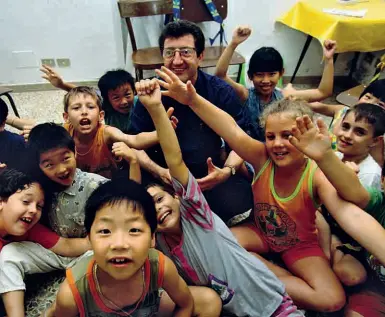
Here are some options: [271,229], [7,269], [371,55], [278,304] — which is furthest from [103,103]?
[371,55]

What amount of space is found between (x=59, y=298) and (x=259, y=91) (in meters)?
1.49

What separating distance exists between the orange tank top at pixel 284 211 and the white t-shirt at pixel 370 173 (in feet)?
0.91

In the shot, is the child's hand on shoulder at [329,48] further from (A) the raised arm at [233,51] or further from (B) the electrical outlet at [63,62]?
(B) the electrical outlet at [63,62]

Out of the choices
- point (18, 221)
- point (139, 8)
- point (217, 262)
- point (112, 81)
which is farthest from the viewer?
point (139, 8)

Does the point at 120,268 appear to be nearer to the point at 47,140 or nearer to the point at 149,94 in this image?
the point at 149,94

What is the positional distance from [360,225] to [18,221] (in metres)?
1.17

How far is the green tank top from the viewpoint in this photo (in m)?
1.10

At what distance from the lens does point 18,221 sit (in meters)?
1.37

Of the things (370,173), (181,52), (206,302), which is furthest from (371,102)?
(206,302)

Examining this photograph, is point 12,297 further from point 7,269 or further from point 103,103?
point 103,103

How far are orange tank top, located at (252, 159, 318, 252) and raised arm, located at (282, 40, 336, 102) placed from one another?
2.71 feet

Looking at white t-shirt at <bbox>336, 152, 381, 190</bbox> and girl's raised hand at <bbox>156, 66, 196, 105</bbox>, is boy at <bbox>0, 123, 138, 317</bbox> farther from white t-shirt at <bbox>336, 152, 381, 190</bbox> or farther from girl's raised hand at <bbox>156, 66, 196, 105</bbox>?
white t-shirt at <bbox>336, 152, 381, 190</bbox>

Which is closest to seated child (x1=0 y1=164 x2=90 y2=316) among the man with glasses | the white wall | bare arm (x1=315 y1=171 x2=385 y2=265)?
the man with glasses

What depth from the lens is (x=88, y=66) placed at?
11.9 feet
